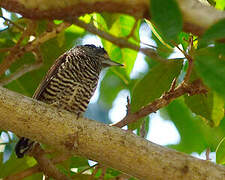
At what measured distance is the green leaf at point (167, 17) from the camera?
127 centimetres


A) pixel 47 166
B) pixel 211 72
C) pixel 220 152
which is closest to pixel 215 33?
pixel 211 72

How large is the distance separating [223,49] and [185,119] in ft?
9.43

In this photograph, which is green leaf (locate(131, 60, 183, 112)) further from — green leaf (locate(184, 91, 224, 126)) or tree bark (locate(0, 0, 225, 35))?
tree bark (locate(0, 0, 225, 35))

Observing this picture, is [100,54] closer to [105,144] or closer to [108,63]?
[108,63]

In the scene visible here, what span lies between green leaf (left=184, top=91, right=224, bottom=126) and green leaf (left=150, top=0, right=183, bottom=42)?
4.90 feet

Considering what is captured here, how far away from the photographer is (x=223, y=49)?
1.49 m

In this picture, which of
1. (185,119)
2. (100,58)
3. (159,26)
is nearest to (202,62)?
(159,26)

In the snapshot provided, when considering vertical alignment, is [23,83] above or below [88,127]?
above

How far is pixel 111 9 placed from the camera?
4.57 ft

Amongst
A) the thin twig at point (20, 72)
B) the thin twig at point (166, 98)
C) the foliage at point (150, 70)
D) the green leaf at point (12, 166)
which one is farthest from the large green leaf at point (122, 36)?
the green leaf at point (12, 166)

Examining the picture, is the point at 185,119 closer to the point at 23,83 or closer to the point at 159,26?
the point at 23,83

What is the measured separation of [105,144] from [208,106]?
885mm

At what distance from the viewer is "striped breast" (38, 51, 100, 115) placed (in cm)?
346

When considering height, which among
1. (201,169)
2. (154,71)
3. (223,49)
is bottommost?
(201,169)
